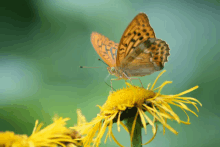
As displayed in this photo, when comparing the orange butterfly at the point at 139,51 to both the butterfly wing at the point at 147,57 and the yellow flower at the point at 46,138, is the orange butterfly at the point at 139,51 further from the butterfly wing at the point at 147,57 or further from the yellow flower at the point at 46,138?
the yellow flower at the point at 46,138

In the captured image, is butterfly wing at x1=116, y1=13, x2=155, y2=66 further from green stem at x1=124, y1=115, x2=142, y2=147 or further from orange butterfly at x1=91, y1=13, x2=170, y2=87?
green stem at x1=124, y1=115, x2=142, y2=147

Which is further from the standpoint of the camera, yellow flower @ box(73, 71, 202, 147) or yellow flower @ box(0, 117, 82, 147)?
yellow flower @ box(73, 71, 202, 147)

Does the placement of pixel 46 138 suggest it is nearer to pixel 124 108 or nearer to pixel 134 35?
pixel 124 108

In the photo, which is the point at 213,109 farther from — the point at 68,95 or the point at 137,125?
the point at 68,95

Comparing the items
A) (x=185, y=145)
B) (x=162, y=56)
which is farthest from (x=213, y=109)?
(x=162, y=56)

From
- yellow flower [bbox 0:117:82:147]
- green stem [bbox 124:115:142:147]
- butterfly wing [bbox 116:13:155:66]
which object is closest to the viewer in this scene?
yellow flower [bbox 0:117:82:147]

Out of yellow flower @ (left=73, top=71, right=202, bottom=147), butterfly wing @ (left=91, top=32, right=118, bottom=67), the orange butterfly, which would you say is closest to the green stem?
yellow flower @ (left=73, top=71, right=202, bottom=147)

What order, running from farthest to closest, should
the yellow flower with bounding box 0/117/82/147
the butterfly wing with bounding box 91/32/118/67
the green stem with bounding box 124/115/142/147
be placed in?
the butterfly wing with bounding box 91/32/118/67 → the green stem with bounding box 124/115/142/147 → the yellow flower with bounding box 0/117/82/147
